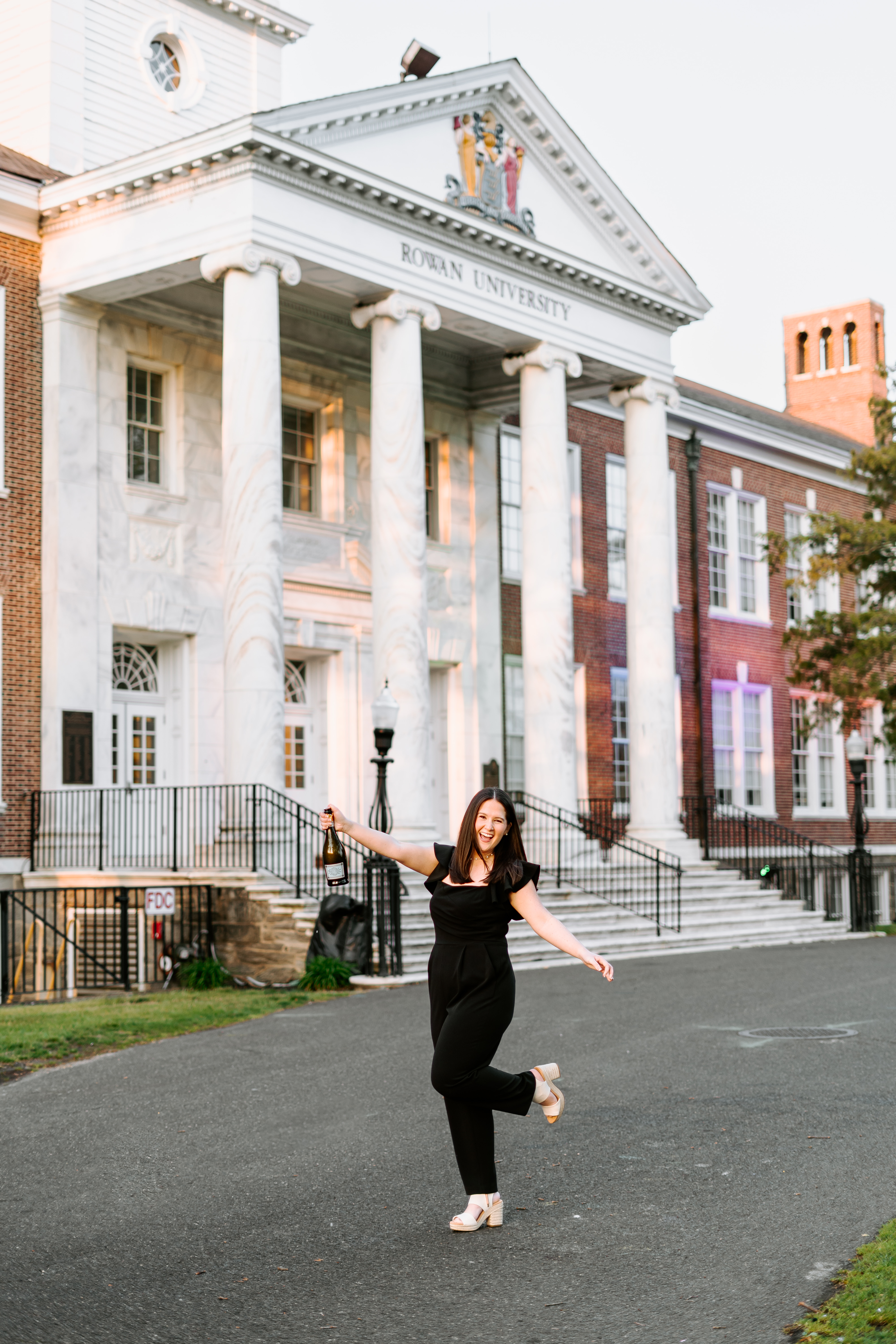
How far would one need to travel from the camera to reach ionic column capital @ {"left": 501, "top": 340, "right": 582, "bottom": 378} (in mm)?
24047

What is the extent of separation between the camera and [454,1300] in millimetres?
5266

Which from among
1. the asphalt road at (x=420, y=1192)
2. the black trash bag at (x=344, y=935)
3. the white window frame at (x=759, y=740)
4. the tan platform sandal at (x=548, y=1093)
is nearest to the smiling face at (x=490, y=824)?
the tan platform sandal at (x=548, y=1093)

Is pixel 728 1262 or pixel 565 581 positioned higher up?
pixel 565 581

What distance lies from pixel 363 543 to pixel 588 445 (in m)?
7.38

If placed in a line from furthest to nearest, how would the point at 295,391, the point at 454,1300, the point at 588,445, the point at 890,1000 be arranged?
1. the point at 588,445
2. the point at 295,391
3. the point at 890,1000
4. the point at 454,1300

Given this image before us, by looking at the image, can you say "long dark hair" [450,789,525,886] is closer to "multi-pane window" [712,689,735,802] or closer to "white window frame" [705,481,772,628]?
"multi-pane window" [712,689,735,802]

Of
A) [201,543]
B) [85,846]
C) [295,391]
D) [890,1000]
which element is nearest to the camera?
[890,1000]

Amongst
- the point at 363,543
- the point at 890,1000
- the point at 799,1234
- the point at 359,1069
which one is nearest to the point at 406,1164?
the point at 799,1234

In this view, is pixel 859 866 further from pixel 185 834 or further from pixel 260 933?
pixel 260 933

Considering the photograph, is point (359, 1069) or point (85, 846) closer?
point (359, 1069)

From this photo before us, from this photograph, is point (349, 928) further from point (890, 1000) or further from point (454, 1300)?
point (454, 1300)

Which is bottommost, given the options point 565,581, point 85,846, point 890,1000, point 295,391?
point 890,1000

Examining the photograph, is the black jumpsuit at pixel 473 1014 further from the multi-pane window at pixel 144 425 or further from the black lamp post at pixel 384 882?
the multi-pane window at pixel 144 425

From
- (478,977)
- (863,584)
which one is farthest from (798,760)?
(478,977)
